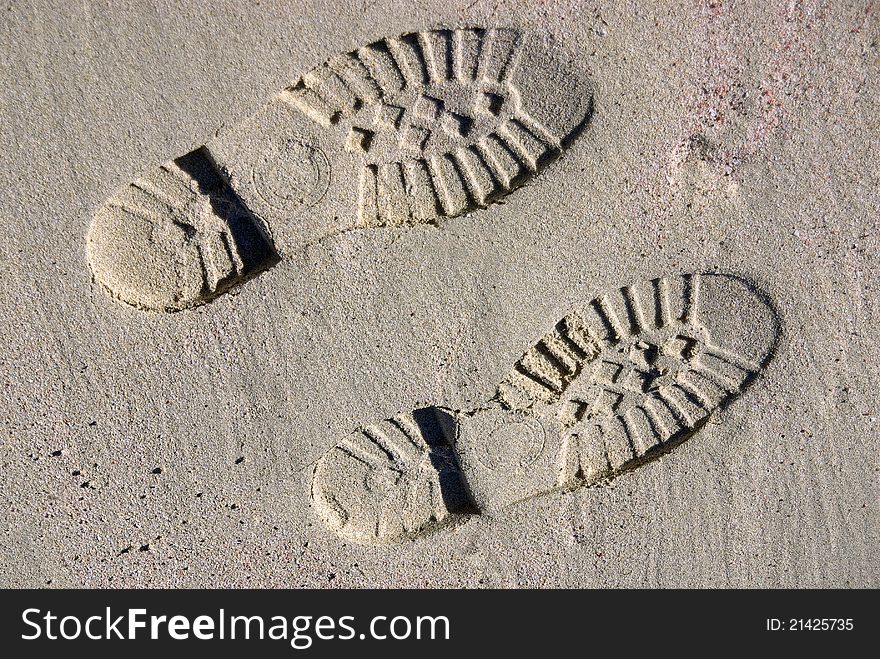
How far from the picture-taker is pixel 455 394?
5.86 feet

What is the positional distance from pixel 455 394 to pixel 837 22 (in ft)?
4.51

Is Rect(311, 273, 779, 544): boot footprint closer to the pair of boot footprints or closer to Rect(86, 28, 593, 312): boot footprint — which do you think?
the pair of boot footprints

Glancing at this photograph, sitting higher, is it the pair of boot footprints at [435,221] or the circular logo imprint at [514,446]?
the pair of boot footprints at [435,221]

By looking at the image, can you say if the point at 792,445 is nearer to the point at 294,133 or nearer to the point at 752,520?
the point at 752,520

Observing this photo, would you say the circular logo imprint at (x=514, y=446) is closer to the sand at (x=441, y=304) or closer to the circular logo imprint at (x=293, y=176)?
the sand at (x=441, y=304)

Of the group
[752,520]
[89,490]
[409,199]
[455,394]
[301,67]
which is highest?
[301,67]

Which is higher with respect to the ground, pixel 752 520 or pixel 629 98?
pixel 629 98

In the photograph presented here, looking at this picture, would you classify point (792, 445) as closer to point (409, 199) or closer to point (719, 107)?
point (719, 107)

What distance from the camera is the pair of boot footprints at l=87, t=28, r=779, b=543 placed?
67.2 inches

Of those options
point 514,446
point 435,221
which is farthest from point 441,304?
point 514,446

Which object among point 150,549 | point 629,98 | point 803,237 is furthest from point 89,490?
point 803,237

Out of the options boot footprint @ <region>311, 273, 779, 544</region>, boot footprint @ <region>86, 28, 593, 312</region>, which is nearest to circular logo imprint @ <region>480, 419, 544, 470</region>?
boot footprint @ <region>311, 273, 779, 544</region>

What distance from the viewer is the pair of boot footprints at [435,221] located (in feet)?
5.60

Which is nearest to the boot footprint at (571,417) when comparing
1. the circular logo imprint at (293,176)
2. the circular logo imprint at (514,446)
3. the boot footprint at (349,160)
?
the circular logo imprint at (514,446)
